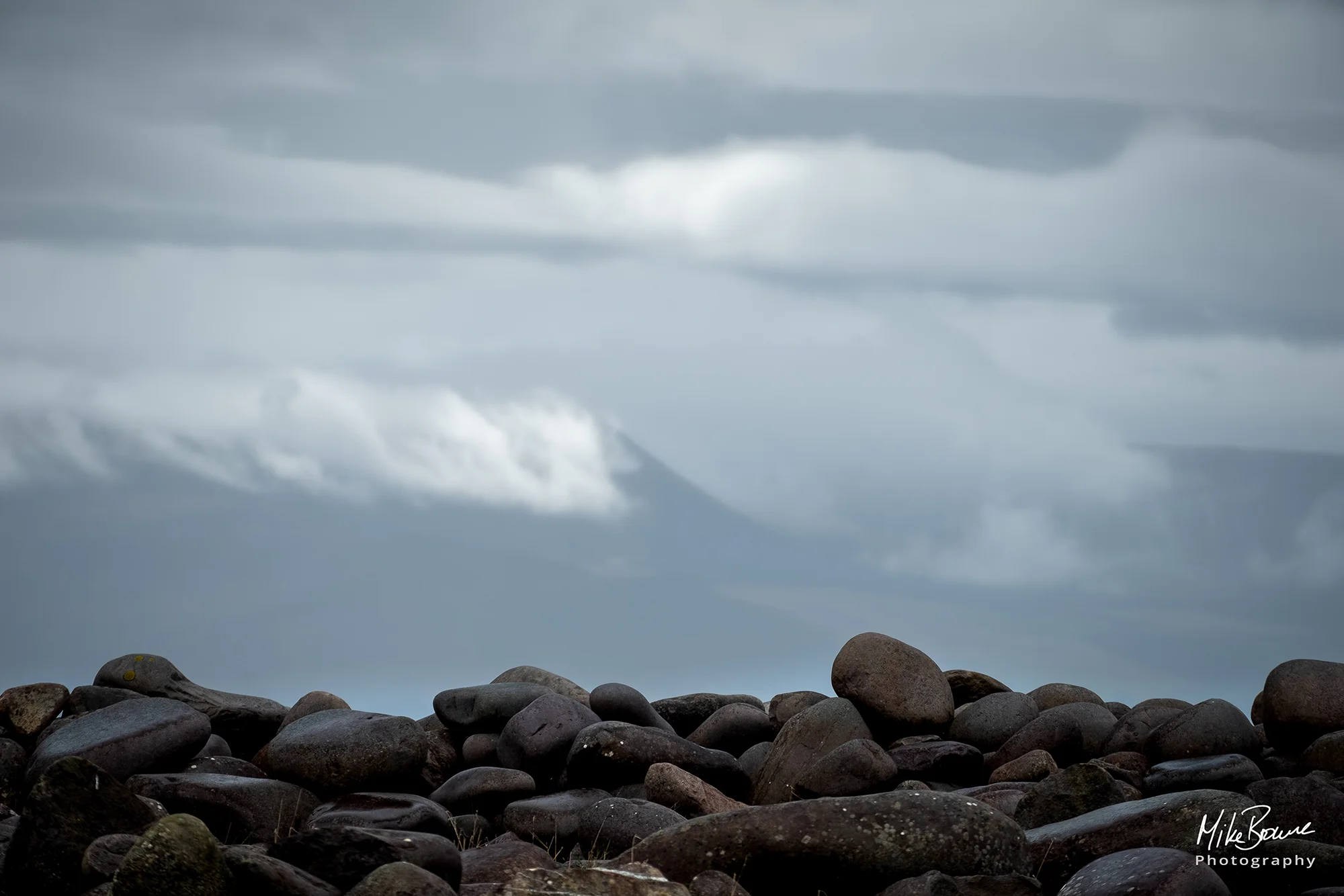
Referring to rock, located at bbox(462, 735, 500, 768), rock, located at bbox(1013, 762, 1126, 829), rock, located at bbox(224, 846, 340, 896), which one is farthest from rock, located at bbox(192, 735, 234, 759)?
rock, located at bbox(1013, 762, 1126, 829)

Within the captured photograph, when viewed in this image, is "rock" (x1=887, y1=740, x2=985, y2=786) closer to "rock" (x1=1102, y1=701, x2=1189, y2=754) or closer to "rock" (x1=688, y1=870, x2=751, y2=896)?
"rock" (x1=1102, y1=701, x2=1189, y2=754)

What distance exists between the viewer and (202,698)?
16516 mm

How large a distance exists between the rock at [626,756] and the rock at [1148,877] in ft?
20.3

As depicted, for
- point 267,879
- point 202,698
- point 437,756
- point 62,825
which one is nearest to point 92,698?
point 202,698

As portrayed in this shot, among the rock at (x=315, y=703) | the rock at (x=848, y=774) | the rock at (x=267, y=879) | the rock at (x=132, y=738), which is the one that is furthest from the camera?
→ the rock at (x=315, y=703)

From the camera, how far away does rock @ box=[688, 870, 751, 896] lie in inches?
313

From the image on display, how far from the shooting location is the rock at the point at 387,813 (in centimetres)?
1176

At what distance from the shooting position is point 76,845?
8.98 m

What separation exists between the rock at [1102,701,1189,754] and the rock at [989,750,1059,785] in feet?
4.53

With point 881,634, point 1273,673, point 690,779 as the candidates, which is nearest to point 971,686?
point 881,634

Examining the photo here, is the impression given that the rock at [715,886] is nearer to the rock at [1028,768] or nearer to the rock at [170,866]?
the rock at [170,866]

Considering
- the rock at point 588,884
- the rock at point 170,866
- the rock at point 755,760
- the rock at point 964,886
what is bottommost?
the rock at point 964,886

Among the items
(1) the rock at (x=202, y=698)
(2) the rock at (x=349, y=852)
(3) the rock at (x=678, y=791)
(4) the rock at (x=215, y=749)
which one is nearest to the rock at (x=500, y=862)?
(2) the rock at (x=349, y=852)

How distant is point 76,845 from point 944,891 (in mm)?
6100
